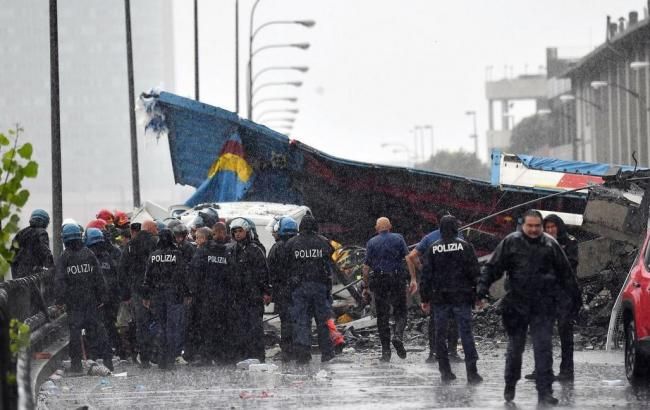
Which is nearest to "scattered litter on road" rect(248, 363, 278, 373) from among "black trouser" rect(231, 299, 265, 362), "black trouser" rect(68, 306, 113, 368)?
"black trouser" rect(231, 299, 265, 362)

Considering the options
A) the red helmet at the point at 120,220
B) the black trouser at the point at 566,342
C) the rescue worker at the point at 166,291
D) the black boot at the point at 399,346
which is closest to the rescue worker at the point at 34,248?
the rescue worker at the point at 166,291

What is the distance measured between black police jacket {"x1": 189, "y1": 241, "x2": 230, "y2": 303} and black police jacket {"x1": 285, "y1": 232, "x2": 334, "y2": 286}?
2.47ft

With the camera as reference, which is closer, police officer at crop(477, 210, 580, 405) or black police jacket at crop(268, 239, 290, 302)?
police officer at crop(477, 210, 580, 405)

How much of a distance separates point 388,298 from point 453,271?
3.01 meters

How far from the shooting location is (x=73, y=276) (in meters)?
17.1

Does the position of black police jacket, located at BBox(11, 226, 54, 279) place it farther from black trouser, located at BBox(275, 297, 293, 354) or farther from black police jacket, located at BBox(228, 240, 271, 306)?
black trouser, located at BBox(275, 297, 293, 354)

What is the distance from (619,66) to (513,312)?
77.6 m

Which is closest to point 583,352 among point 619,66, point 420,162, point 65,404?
point 65,404

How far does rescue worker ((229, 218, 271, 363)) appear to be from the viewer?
17828 mm

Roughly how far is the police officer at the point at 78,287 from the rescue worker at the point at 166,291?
28.1 inches

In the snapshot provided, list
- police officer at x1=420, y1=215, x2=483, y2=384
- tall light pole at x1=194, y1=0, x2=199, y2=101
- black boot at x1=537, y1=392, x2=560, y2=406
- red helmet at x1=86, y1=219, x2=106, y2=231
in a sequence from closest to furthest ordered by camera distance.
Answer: black boot at x1=537, y1=392, x2=560, y2=406 → police officer at x1=420, y1=215, x2=483, y2=384 → red helmet at x1=86, y1=219, x2=106, y2=231 → tall light pole at x1=194, y1=0, x2=199, y2=101

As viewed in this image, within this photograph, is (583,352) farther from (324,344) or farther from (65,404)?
(65,404)

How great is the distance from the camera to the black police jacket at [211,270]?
58.7ft

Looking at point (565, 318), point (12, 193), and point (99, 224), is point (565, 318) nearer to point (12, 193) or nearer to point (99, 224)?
point (12, 193)
